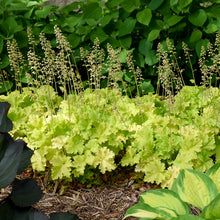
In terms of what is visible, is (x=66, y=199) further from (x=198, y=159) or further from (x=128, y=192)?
(x=198, y=159)

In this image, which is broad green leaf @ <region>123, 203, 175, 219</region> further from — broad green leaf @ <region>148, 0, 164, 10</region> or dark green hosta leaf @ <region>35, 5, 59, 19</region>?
dark green hosta leaf @ <region>35, 5, 59, 19</region>

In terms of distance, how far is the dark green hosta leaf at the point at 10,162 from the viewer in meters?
0.80

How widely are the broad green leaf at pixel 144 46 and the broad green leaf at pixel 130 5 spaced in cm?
43

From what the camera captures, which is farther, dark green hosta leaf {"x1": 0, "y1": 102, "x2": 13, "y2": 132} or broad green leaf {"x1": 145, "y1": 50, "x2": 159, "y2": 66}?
broad green leaf {"x1": 145, "y1": 50, "x2": 159, "y2": 66}

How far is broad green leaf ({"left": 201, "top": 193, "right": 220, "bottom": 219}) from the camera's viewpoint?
95 centimetres

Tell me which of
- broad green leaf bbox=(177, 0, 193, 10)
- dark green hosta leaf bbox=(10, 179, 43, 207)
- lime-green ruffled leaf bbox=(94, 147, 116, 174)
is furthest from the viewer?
broad green leaf bbox=(177, 0, 193, 10)

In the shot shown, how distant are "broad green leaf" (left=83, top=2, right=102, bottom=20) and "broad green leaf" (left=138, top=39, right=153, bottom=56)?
2.09 feet

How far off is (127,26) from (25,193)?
3145mm

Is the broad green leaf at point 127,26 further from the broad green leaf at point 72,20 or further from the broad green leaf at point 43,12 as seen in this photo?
the broad green leaf at point 43,12

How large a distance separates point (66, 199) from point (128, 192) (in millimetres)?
455

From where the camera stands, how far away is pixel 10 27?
13.1 ft

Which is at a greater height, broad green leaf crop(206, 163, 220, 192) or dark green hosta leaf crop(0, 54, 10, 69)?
dark green hosta leaf crop(0, 54, 10, 69)

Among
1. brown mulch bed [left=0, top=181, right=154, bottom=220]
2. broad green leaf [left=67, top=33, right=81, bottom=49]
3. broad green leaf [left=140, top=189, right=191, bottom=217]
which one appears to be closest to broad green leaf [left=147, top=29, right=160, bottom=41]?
broad green leaf [left=67, top=33, right=81, bottom=49]

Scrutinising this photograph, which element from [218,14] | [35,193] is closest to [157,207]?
[35,193]
